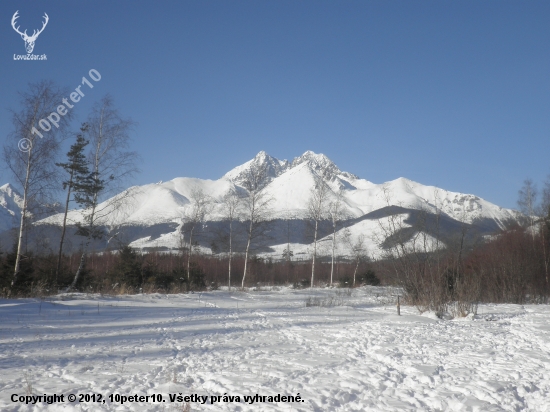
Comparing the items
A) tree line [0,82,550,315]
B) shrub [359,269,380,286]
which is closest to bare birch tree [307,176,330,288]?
tree line [0,82,550,315]

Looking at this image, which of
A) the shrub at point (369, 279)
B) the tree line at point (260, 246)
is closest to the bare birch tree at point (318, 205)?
the tree line at point (260, 246)

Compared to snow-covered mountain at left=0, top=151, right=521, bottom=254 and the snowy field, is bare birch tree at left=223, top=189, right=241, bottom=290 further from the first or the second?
Answer: the snowy field

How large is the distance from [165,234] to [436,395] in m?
115

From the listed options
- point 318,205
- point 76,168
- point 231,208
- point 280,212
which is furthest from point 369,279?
point 280,212

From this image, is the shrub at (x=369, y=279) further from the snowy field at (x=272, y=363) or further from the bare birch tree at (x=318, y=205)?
the snowy field at (x=272, y=363)

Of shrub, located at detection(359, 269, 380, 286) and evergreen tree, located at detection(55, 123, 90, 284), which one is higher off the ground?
evergreen tree, located at detection(55, 123, 90, 284)

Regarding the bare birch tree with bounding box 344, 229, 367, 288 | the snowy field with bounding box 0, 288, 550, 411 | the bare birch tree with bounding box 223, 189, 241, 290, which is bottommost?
the snowy field with bounding box 0, 288, 550, 411

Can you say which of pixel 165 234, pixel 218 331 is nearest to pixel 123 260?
pixel 218 331

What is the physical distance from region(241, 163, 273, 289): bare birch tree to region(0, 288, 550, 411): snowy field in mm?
18168

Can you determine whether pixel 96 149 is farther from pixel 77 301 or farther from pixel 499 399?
pixel 499 399

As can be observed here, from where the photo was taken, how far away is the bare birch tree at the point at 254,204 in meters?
30.0

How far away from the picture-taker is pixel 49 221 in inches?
830

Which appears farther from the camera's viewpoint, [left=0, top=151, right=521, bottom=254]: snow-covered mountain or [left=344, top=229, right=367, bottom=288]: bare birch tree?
[left=344, top=229, right=367, bottom=288]: bare birch tree

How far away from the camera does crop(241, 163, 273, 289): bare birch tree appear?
30.0m
